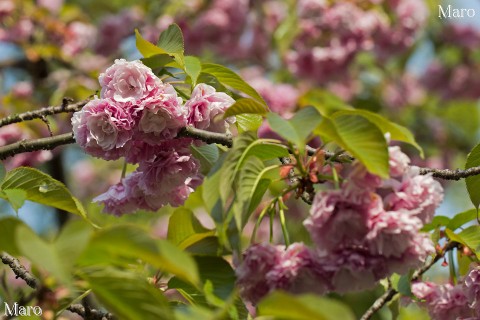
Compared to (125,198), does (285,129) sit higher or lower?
higher

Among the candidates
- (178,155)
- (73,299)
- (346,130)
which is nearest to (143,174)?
(178,155)

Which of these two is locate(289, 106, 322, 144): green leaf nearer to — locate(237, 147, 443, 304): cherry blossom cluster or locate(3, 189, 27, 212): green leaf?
locate(237, 147, 443, 304): cherry blossom cluster

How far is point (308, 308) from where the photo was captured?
0.92 metres

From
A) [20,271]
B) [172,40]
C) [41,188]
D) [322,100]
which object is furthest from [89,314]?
[322,100]

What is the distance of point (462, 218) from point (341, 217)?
640 millimetres

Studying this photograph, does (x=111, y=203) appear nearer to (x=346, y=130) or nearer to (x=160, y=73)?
(x=160, y=73)

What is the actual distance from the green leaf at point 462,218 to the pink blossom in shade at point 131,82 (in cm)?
73

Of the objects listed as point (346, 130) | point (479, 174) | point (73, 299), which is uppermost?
point (346, 130)

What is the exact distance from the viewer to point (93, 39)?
19.2ft

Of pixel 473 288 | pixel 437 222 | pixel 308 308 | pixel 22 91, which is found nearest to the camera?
pixel 308 308

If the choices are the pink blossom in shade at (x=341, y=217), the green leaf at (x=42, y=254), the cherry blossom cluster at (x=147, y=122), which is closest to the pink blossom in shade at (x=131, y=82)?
the cherry blossom cluster at (x=147, y=122)

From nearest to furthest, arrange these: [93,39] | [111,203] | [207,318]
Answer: [207,318], [111,203], [93,39]

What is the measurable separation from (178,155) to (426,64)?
565 cm

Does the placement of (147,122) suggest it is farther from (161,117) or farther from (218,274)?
(218,274)
